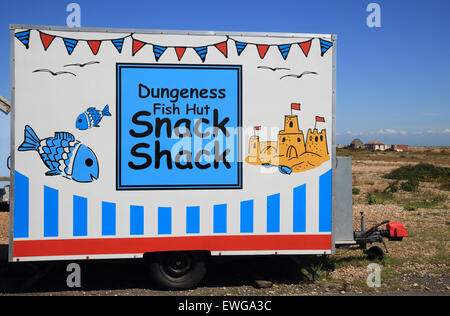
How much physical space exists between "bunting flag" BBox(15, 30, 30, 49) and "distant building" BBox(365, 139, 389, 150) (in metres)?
93.3

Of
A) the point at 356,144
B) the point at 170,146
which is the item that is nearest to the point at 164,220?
the point at 170,146

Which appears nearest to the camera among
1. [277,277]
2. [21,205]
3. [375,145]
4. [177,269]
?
[21,205]

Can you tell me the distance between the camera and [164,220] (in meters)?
4.79

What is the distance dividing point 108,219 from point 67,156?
3.55 ft

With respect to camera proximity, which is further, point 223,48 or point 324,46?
point 324,46

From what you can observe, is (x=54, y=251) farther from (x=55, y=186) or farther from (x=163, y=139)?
(x=163, y=139)

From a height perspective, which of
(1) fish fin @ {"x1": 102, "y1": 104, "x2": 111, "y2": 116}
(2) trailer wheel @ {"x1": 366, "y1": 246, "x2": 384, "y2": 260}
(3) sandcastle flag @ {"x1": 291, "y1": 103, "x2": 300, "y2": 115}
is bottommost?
(2) trailer wheel @ {"x1": 366, "y1": 246, "x2": 384, "y2": 260}

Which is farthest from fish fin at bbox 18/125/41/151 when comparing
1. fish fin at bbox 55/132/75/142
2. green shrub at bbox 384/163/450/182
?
green shrub at bbox 384/163/450/182

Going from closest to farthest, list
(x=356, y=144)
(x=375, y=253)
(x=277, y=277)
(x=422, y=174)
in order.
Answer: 1. (x=277, y=277)
2. (x=375, y=253)
3. (x=422, y=174)
4. (x=356, y=144)

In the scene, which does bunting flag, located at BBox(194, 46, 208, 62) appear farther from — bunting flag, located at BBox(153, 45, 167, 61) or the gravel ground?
the gravel ground

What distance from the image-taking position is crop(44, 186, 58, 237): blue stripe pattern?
4.66 metres

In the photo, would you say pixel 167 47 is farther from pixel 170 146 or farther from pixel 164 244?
pixel 164 244

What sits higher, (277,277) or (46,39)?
(46,39)
